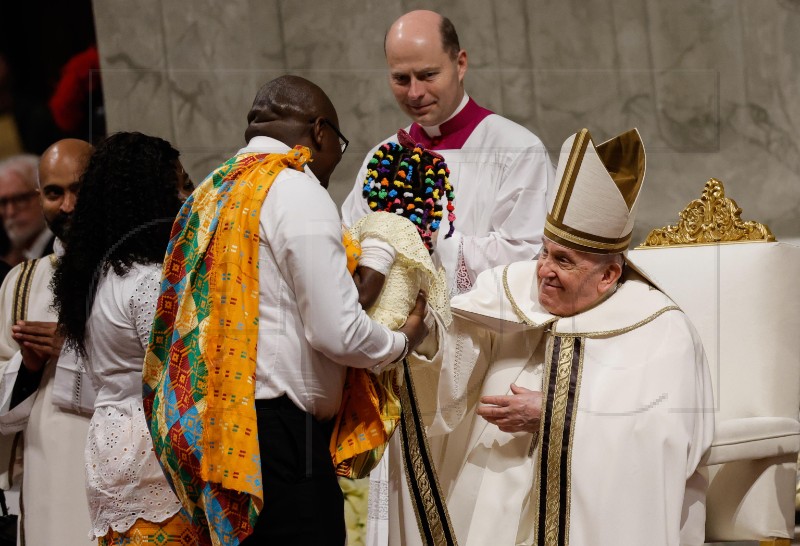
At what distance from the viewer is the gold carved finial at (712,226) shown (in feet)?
12.9

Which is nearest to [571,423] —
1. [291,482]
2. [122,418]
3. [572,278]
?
[572,278]

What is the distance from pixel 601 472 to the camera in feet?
10.8

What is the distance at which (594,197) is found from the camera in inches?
133

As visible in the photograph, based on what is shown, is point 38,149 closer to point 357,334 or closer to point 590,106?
point 590,106

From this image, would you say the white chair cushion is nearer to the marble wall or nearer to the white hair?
the marble wall

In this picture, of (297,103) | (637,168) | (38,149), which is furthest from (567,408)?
(38,149)

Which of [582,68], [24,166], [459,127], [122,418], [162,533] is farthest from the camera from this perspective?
[24,166]

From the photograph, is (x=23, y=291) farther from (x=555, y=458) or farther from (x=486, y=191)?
(x=555, y=458)

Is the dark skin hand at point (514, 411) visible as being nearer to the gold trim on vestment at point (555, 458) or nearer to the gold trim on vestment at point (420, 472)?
the gold trim on vestment at point (555, 458)

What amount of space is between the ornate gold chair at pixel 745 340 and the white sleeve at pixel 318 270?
1.37 m

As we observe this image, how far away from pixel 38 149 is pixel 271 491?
4.08 metres

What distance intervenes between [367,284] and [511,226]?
5.03ft

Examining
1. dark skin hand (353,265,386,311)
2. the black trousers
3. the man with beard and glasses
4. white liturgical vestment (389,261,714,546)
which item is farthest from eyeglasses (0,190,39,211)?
the black trousers

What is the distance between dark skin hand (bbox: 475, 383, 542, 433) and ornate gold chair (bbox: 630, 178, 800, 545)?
23.1 inches
